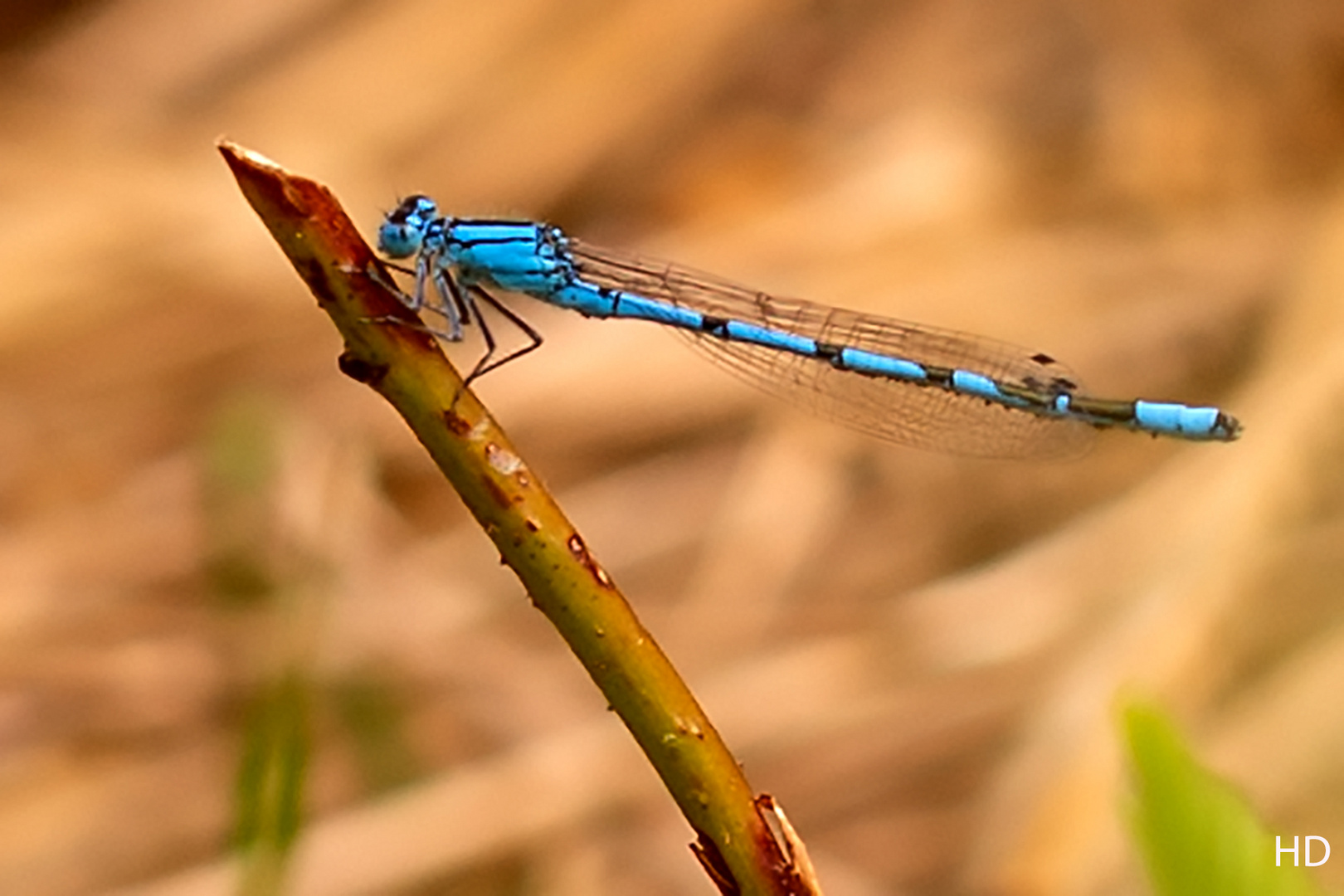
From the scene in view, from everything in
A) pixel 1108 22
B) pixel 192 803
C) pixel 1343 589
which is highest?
pixel 1108 22

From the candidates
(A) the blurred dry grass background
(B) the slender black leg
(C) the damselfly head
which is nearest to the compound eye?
(C) the damselfly head

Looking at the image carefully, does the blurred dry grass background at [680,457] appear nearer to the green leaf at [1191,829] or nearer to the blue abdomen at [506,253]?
the blue abdomen at [506,253]

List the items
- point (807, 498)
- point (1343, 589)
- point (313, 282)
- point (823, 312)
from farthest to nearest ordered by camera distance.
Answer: point (807, 498)
point (1343, 589)
point (823, 312)
point (313, 282)

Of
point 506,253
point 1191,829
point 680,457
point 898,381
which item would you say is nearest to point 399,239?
point 506,253

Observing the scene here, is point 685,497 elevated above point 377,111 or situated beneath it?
situated beneath

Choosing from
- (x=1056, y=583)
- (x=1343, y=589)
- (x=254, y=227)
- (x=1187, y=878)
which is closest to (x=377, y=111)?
(x=254, y=227)

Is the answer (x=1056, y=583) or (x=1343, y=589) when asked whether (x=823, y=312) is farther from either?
(x=1343, y=589)

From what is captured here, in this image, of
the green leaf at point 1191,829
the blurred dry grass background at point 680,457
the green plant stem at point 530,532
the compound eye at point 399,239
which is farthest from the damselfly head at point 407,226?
the green leaf at point 1191,829
